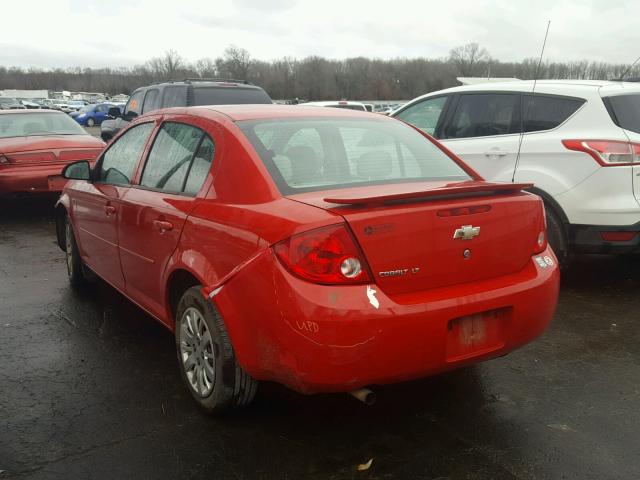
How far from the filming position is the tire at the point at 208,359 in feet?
9.61

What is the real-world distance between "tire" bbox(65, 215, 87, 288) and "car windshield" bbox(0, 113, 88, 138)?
177 inches

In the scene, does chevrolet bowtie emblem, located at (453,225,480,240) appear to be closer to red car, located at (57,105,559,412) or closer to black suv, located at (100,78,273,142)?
red car, located at (57,105,559,412)

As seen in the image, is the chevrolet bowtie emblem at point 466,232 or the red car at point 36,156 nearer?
the chevrolet bowtie emblem at point 466,232

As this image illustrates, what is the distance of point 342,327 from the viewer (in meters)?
2.46

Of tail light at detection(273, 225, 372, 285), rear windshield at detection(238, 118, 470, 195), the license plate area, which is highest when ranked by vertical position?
rear windshield at detection(238, 118, 470, 195)

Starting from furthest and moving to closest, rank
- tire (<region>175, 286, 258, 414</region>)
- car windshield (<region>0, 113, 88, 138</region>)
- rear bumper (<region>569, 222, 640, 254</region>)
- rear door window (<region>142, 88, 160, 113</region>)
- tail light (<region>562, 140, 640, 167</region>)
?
rear door window (<region>142, 88, 160, 113</region>)
car windshield (<region>0, 113, 88, 138</region>)
rear bumper (<region>569, 222, 640, 254</region>)
tail light (<region>562, 140, 640, 167</region>)
tire (<region>175, 286, 258, 414</region>)

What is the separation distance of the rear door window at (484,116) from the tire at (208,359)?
3870 mm

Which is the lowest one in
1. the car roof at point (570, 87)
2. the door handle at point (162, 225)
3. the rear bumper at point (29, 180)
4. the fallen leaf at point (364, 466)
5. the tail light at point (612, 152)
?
the fallen leaf at point (364, 466)

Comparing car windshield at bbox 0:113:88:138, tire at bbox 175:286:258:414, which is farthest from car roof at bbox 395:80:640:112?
car windshield at bbox 0:113:88:138

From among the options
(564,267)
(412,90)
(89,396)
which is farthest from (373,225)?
(412,90)

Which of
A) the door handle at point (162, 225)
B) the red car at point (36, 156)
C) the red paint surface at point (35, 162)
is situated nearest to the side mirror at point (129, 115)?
the red car at point (36, 156)

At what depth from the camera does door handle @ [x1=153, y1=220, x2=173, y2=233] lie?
10.9ft

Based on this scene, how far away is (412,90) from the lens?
78.2 m

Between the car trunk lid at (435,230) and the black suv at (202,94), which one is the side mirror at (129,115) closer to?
the black suv at (202,94)
